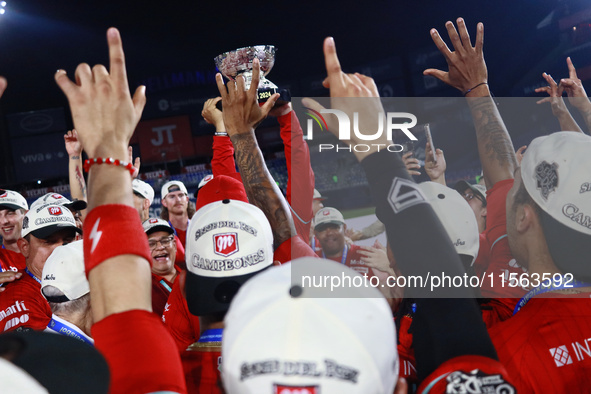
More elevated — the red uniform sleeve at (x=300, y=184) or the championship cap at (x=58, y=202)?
the championship cap at (x=58, y=202)

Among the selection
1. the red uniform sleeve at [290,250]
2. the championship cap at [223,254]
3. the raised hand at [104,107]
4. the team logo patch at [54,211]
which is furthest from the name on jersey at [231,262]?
the team logo patch at [54,211]

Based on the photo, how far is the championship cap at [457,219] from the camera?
6.22 ft

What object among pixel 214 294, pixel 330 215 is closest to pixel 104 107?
pixel 214 294

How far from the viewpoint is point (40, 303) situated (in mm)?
3068

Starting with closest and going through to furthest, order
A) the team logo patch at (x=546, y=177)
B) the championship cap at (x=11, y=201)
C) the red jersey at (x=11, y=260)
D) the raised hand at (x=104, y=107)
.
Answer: the raised hand at (x=104, y=107), the team logo patch at (x=546, y=177), the red jersey at (x=11, y=260), the championship cap at (x=11, y=201)

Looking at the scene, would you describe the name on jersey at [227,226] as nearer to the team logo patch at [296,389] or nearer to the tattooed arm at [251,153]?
the tattooed arm at [251,153]

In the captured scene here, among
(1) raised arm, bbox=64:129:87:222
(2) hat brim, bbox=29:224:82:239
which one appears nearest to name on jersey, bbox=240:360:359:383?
(2) hat brim, bbox=29:224:82:239

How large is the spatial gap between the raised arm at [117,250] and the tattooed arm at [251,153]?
33.4 inches

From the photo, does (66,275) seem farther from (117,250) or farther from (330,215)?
(117,250)

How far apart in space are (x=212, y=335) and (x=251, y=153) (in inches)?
32.5

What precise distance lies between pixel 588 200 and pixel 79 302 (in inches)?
87.0

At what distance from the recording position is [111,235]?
1.09 metres

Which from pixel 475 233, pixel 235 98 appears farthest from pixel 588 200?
pixel 235 98

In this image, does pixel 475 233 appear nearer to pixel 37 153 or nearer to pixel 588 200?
pixel 588 200
